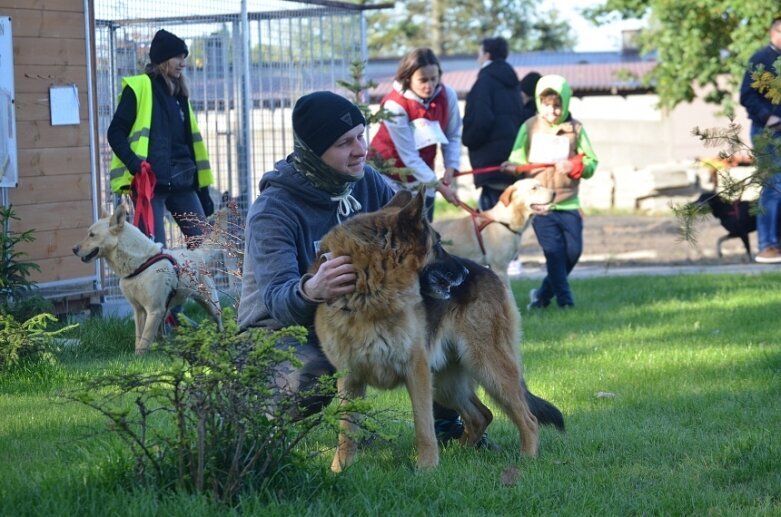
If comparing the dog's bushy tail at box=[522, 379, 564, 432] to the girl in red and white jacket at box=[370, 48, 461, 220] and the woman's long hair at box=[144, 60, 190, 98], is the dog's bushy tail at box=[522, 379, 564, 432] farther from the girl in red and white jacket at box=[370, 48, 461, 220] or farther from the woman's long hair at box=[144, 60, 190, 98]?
the woman's long hair at box=[144, 60, 190, 98]

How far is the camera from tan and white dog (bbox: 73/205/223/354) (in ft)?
26.4

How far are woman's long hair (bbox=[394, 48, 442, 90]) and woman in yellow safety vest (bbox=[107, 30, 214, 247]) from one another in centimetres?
180

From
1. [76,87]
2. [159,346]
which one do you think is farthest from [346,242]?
[76,87]

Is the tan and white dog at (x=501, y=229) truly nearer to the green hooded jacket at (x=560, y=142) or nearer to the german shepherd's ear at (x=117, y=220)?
the green hooded jacket at (x=560, y=142)

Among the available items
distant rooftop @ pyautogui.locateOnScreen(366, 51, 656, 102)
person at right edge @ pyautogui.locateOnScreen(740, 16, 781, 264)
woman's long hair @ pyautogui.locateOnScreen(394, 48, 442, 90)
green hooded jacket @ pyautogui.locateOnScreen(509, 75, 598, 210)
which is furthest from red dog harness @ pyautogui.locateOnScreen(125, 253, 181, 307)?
distant rooftop @ pyautogui.locateOnScreen(366, 51, 656, 102)

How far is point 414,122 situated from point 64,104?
3.01 meters

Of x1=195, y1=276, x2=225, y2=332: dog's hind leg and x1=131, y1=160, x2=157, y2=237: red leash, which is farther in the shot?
x1=131, y1=160, x2=157, y2=237: red leash

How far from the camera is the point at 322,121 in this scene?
467 cm

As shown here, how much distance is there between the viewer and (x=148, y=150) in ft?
28.0

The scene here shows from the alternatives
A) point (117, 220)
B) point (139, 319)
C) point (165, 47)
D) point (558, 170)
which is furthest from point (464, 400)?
point (558, 170)

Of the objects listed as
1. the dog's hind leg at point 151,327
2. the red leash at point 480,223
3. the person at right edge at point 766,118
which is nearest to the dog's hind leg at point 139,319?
the dog's hind leg at point 151,327

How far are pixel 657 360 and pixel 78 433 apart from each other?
398 centimetres

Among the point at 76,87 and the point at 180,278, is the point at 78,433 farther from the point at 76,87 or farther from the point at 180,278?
the point at 76,87

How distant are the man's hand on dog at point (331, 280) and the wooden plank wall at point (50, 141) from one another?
17.0ft
